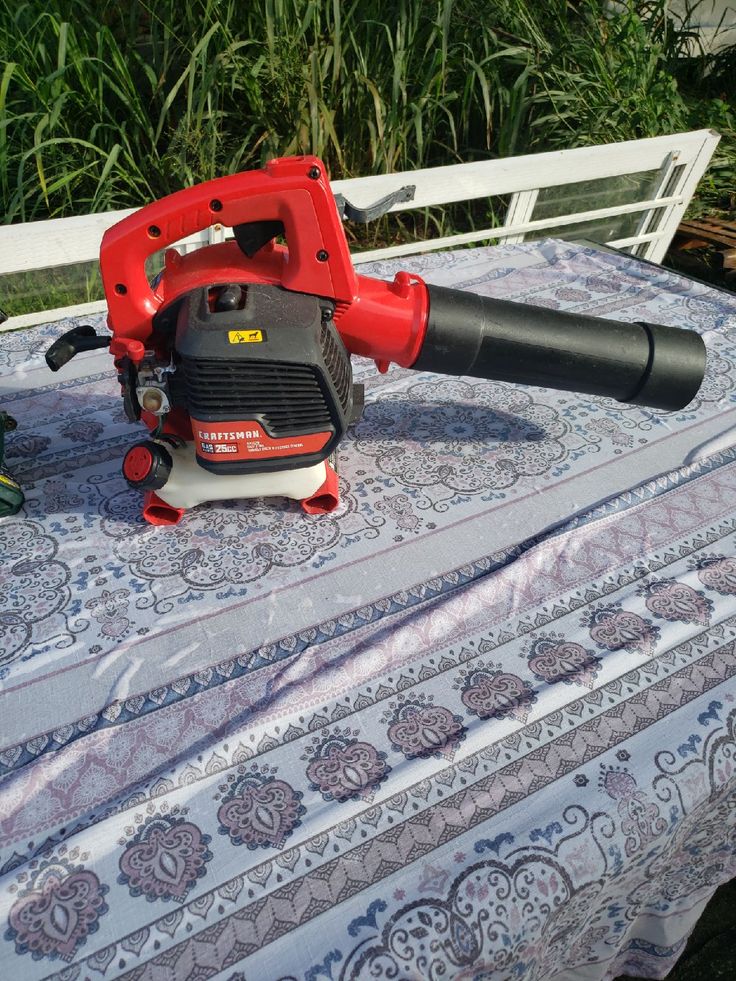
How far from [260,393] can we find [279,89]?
1440 mm

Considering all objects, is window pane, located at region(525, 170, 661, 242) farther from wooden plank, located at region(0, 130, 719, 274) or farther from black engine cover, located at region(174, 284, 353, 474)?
black engine cover, located at region(174, 284, 353, 474)

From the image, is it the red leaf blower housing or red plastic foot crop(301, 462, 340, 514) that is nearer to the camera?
the red leaf blower housing

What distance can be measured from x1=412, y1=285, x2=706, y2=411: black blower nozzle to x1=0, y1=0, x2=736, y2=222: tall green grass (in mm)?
1213

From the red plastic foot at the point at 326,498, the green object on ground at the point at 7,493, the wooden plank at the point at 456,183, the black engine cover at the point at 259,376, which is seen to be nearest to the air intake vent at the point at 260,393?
the black engine cover at the point at 259,376

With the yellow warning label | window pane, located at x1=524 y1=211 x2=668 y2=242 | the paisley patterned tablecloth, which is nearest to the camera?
the paisley patterned tablecloth

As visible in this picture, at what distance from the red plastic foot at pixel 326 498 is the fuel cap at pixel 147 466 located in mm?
174

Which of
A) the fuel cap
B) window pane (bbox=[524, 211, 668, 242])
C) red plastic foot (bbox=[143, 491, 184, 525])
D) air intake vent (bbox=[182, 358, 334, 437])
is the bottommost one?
red plastic foot (bbox=[143, 491, 184, 525])

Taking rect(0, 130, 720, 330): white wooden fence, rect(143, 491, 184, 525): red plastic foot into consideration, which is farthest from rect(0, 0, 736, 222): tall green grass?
rect(143, 491, 184, 525): red plastic foot

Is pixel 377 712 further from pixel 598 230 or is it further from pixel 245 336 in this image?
pixel 598 230

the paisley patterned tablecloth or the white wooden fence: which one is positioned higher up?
the white wooden fence

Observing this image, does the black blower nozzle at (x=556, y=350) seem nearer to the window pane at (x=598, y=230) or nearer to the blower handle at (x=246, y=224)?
the blower handle at (x=246, y=224)

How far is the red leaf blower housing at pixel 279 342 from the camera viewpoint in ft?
2.09

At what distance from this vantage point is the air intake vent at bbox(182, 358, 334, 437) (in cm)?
64

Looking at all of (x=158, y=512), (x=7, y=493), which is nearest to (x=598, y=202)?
(x=158, y=512)
